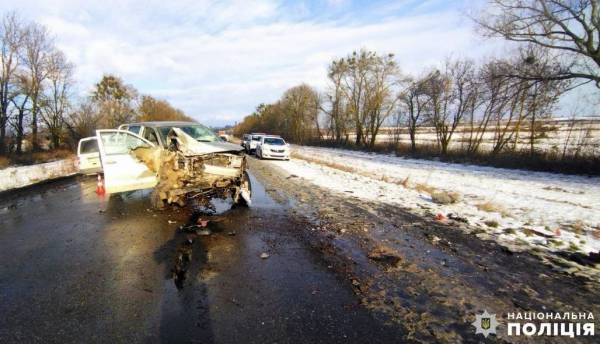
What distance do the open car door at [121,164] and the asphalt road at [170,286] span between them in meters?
0.92

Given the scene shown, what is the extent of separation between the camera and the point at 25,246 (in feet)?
16.5

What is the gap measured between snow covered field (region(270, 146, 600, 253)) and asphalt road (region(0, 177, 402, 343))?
3.83 m

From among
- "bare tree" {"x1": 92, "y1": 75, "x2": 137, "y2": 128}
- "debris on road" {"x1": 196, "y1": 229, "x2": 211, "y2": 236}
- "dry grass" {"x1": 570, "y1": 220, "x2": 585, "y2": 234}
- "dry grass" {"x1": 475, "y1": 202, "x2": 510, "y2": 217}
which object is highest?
"bare tree" {"x1": 92, "y1": 75, "x2": 137, "y2": 128}

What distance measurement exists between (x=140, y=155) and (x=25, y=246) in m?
2.89

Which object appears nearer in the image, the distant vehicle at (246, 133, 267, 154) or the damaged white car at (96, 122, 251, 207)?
the damaged white car at (96, 122, 251, 207)

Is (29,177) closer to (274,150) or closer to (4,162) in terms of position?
(4,162)

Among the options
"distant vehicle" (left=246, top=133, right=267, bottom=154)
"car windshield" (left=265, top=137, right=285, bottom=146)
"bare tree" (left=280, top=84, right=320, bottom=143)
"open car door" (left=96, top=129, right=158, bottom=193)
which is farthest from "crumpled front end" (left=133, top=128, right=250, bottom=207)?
"bare tree" (left=280, top=84, right=320, bottom=143)

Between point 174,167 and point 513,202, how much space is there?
30.3 feet

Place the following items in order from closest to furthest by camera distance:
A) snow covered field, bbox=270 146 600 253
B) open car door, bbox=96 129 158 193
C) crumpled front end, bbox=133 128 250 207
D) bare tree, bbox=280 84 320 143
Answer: snow covered field, bbox=270 146 600 253, crumpled front end, bbox=133 128 250 207, open car door, bbox=96 129 158 193, bare tree, bbox=280 84 320 143

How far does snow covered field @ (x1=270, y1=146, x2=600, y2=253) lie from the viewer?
Answer: 19.0 ft

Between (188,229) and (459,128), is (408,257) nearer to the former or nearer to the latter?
(188,229)

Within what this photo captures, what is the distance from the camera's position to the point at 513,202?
8.91 meters

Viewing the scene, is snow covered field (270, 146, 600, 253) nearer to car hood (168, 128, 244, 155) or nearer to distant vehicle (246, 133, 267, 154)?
car hood (168, 128, 244, 155)

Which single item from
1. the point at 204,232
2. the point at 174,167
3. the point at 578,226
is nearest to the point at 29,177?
the point at 174,167
